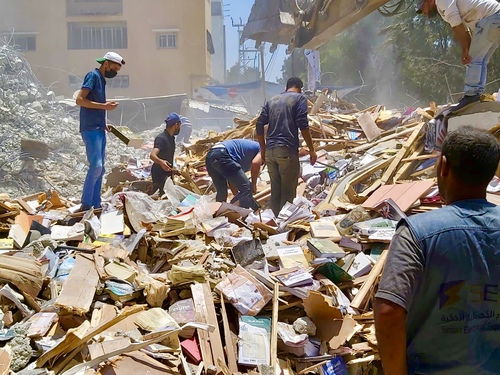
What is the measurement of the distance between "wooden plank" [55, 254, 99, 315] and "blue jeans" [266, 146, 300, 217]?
2.67 metres

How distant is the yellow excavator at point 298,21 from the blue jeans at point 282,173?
3029 mm

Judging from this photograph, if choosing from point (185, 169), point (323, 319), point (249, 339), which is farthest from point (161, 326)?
point (185, 169)

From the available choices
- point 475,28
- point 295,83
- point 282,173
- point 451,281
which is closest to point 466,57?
point 475,28

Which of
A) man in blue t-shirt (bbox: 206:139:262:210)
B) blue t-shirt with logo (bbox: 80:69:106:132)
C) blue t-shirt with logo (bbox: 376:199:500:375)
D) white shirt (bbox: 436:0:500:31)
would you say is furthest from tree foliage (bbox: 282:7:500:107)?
blue t-shirt with logo (bbox: 376:199:500:375)

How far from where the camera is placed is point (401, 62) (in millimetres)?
23625

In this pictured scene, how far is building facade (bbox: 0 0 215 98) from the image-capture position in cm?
3244

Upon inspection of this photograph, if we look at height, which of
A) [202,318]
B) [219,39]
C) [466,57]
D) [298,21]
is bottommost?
[202,318]

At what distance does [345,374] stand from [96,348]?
146 cm

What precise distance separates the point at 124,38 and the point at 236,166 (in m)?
30.0

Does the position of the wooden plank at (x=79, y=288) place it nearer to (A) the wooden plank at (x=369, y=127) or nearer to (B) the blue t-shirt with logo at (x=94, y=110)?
(B) the blue t-shirt with logo at (x=94, y=110)

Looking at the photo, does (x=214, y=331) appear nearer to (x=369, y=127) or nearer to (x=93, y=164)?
(x=93, y=164)

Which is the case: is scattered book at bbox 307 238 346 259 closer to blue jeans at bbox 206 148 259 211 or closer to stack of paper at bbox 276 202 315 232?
stack of paper at bbox 276 202 315 232

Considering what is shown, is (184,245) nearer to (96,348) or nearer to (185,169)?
(96,348)

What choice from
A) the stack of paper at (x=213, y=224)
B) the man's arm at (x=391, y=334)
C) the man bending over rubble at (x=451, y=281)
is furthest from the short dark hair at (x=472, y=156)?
the stack of paper at (x=213, y=224)
